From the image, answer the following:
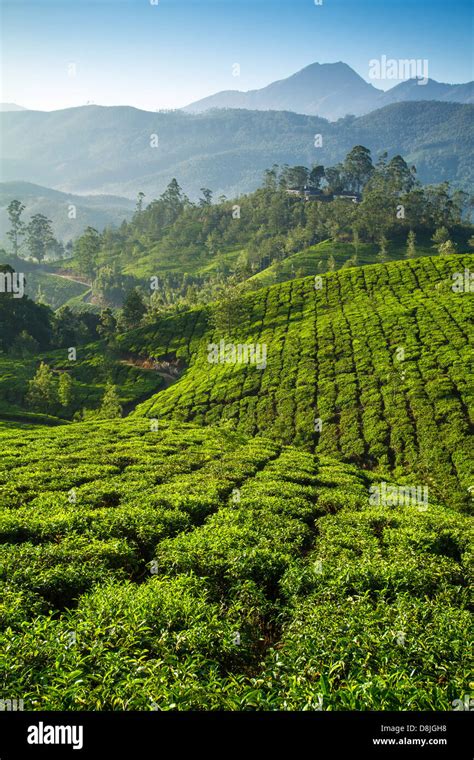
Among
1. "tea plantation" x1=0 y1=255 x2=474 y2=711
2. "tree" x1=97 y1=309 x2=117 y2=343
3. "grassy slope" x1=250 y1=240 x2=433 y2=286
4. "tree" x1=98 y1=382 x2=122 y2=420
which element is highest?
"grassy slope" x1=250 y1=240 x2=433 y2=286

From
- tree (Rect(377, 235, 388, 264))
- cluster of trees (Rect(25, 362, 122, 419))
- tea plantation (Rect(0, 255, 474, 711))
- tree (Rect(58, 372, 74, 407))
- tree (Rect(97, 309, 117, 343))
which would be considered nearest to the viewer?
tea plantation (Rect(0, 255, 474, 711))

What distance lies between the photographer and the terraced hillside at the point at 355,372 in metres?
46.1

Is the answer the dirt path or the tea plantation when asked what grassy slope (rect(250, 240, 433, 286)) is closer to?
the dirt path

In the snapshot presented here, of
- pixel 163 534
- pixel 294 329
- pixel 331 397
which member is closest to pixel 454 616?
pixel 163 534

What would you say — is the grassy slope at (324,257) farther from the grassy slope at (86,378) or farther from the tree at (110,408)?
the tree at (110,408)

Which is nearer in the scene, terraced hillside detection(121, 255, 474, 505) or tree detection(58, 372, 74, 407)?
terraced hillside detection(121, 255, 474, 505)

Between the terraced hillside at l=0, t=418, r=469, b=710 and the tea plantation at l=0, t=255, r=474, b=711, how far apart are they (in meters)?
0.05

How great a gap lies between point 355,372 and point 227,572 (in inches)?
1944

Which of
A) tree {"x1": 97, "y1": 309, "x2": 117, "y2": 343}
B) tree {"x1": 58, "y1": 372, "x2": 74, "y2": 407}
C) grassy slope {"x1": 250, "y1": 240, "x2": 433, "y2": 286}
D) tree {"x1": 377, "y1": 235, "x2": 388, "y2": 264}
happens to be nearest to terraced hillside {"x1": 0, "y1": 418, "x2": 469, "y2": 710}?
tree {"x1": 58, "y1": 372, "x2": 74, "y2": 407}

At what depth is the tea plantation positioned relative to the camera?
916 centimetres

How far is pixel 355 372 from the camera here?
6091 cm

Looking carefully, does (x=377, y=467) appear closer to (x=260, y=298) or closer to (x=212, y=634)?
(x=212, y=634)

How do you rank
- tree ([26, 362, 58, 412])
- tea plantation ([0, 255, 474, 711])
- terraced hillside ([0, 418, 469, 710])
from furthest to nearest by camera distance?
tree ([26, 362, 58, 412]) < tea plantation ([0, 255, 474, 711]) < terraced hillside ([0, 418, 469, 710])

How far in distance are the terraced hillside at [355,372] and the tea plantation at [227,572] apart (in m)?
0.58
